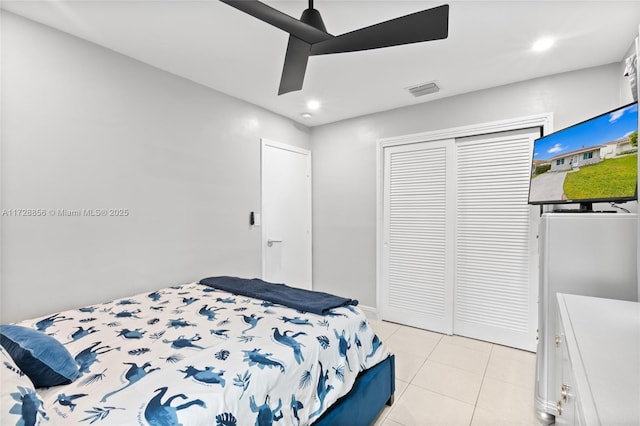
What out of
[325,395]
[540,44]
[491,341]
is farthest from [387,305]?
[540,44]

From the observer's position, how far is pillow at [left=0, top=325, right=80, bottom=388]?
1083mm

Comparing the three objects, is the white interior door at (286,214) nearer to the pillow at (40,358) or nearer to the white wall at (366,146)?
the white wall at (366,146)

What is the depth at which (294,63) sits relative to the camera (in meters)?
1.76

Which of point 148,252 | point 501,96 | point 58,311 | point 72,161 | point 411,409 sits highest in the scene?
point 501,96

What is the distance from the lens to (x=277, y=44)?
2.18m

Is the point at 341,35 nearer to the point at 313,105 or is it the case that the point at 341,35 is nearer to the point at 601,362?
the point at 601,362

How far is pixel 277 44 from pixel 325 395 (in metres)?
2.24

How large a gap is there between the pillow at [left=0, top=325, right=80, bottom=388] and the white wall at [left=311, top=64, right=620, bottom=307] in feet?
9.80

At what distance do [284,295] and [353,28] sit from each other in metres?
1.88

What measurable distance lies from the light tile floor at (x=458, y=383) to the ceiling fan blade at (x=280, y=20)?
2.28m

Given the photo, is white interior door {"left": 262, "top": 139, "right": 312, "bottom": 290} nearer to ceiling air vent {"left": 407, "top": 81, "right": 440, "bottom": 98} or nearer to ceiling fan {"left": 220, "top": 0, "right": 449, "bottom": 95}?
ceiling air vent {"left": 407, "top": 81, "right": 440, "bottom": 98}

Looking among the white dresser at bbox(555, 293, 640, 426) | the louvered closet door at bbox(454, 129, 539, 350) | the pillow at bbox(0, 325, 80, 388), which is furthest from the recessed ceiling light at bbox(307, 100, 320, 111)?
the pillow at bbox(0, 325, 80, 388)

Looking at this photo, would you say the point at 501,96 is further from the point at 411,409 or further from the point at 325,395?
the point at 325,395

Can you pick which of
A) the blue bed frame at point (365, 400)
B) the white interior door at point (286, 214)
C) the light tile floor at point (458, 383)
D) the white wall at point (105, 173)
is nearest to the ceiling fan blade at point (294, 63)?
the white wall at point (105, 173)
